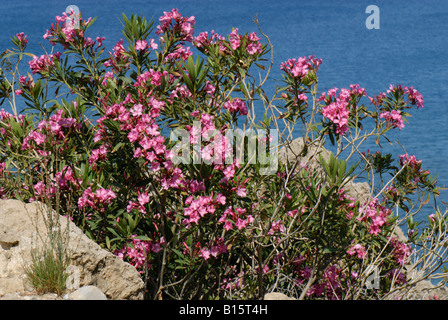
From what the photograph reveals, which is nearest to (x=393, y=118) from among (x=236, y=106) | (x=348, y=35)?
(x=236, y=106)

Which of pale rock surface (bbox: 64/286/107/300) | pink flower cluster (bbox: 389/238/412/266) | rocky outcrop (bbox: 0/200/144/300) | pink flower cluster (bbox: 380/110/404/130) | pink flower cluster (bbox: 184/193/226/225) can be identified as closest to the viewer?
pale rock surface (bbox: 64/286/107/300)

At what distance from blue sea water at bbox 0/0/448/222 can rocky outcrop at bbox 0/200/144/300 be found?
7096 mm

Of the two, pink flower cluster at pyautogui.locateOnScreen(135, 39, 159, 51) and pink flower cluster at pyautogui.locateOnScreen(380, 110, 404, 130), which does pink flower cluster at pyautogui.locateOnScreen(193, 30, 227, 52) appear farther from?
pink flower cluster at pyautogui.locateOnScreen(380, 110, 404, 130)

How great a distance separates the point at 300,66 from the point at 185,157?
884 millimetres

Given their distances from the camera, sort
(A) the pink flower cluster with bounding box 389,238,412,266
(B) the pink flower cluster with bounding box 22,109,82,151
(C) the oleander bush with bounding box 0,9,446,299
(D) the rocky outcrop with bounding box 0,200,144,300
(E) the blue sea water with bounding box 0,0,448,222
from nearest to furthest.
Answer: (D) the rocky outcrop with bounding box 0,200,144,300, (C) the oleander bush with bounding box 0,9,446,299, (B) the pink flower cluster with bounding box 22,109,82,151, (A) the pink flower cluster with bounding box 389,238,412,266, (E) the blue sea water with bounding box 0,0,448,222

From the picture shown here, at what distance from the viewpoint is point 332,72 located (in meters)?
15.6

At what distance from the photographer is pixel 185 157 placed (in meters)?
3.20

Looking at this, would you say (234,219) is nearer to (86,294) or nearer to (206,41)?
(86,294)

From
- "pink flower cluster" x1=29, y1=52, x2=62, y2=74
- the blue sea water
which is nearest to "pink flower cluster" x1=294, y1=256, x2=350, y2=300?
"pink flower cluster" x1=29, y1=52, x2=62, y2=74

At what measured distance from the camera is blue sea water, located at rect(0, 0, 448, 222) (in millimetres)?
12945

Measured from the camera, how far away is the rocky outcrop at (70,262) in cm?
292

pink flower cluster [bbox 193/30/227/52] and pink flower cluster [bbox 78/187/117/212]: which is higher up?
pink flower cluster [bbox 193/30/227/52]

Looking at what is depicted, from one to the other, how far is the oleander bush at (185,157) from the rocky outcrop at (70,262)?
219mm

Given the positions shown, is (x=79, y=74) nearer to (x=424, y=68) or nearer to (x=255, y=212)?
(x=255, y=212)
